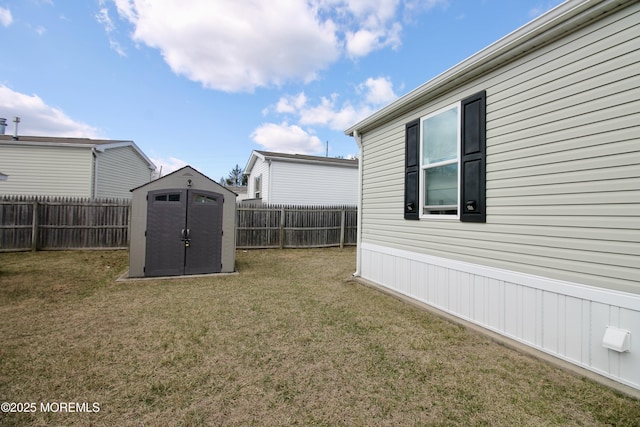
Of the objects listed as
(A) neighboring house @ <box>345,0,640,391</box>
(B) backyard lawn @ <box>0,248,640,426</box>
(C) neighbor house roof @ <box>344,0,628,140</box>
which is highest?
(C) neighbor house roof @ <box>344,0,628,140</box>

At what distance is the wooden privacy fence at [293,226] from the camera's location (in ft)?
37.6

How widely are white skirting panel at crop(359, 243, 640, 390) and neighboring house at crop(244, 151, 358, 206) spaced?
10.6 meters

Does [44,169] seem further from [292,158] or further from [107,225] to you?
[292,158]

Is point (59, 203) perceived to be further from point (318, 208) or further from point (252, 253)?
point (318, 208)

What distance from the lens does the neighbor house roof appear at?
264 cm

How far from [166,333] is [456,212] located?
14.6 ft

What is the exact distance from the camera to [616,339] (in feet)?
7.83

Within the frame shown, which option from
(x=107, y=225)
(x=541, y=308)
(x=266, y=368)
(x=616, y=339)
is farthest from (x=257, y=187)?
(x=616, y=339)

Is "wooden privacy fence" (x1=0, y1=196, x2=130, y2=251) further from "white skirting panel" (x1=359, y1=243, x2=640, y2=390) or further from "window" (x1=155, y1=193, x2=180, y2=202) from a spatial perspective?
"white skirting panel" (x1=359, y1=243, x2=640, y2=390)

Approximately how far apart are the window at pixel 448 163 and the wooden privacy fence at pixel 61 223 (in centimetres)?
1060

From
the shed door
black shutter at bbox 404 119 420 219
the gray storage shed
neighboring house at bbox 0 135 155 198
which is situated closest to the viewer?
black shutter at bbox 404 119 420 219

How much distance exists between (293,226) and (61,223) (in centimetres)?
836

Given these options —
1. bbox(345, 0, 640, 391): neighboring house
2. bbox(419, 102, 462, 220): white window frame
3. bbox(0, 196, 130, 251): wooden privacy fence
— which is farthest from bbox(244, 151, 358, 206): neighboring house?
bbox(419, 102, 462, 220): white window frame

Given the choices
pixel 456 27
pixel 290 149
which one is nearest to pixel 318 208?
pixel 456 27
